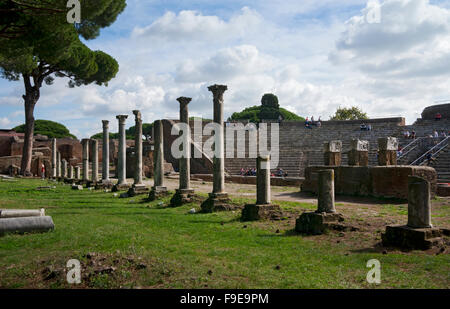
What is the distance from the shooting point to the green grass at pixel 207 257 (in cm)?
443

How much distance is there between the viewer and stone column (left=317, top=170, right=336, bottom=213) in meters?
7.76

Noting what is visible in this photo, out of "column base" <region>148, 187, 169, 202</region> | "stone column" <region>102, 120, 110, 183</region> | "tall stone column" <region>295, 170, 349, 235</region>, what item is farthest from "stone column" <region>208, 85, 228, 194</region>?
"stone column" <region>102, 120, 110, 183</region>

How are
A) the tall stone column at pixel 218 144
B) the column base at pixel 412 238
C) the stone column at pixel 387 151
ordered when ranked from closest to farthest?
the column base at pixel 412 238 < the tall stone column at pixel 218 144 < the stone column at pixel 387 151

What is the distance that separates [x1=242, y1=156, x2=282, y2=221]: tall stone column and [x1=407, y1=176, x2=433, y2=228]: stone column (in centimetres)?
339

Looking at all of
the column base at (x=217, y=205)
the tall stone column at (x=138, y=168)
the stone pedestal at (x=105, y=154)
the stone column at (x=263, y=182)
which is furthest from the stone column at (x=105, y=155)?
the stone column at (x=263, y=182)

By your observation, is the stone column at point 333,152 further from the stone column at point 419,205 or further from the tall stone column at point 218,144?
the stone column at point 419,205

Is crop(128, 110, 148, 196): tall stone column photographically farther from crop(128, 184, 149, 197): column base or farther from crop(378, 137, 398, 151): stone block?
crop(378, 137, 398, 151): stone block

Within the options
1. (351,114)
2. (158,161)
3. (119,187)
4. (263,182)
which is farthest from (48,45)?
(351,114)

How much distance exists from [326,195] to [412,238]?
2138 millimetres

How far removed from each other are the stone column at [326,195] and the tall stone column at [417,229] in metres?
1.59

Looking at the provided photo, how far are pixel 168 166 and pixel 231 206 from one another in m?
23.6

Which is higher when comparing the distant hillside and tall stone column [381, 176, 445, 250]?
the distant hillside

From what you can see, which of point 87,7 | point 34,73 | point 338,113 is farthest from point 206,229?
point 338,113

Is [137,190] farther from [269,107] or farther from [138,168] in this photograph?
[269,107]
